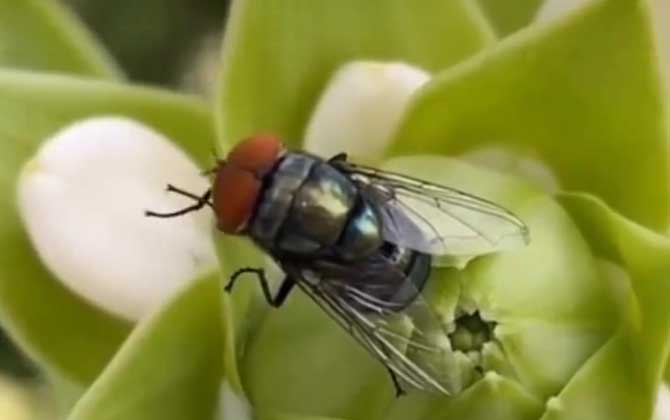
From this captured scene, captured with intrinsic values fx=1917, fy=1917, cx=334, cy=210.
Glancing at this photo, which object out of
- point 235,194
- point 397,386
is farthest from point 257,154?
point 397,386

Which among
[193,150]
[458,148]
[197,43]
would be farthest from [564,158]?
[197,43]

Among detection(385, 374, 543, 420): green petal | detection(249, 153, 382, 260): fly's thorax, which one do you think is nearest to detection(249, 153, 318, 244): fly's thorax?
detection(249, 153, 382, 260): fly's thorax

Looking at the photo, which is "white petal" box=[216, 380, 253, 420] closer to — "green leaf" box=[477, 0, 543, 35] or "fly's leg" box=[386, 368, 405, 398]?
"fly's leg" box=[386, 368, 405, 398]

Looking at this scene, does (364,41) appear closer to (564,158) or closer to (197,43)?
(564,158)

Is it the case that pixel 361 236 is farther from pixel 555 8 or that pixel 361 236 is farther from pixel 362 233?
pixel 555 8

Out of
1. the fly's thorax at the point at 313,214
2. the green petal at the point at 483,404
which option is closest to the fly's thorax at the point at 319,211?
the fly's thorax at the point at 313,214
